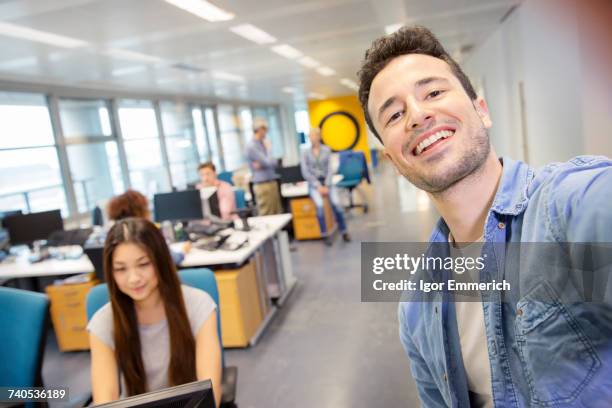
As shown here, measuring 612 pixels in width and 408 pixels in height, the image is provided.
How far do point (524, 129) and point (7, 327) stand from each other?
6074 millimetres

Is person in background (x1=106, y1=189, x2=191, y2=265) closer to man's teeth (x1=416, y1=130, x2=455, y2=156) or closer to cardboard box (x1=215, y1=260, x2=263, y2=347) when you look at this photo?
cardboard box (x1=215, y1=260, x2=263, y2=347)

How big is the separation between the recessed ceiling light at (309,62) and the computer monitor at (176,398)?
7.13m

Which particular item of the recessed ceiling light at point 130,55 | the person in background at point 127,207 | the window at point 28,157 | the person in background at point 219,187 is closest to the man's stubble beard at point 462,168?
the person in background at point 127,207

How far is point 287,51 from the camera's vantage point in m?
6.41

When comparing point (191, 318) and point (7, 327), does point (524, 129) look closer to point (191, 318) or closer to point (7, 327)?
point (191, 318)

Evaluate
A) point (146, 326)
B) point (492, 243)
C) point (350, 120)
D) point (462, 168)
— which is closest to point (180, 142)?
point (350, 120)

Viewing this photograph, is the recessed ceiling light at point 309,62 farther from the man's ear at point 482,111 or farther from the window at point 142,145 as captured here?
the man's ear at point 482,111

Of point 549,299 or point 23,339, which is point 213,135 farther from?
point 549,299

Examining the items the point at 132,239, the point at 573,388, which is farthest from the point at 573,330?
the point at 132,239

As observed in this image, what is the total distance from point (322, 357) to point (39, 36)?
384 cm

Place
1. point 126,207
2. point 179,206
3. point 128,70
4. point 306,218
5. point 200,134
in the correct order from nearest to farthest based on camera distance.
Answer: point 126,207
point 179,206
point 128,70
point 306,218
point 200,134

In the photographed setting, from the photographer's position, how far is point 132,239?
1.72m

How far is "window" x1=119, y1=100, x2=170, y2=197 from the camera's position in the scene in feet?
26.8

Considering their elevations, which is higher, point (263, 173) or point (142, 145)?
point (142, 145)
